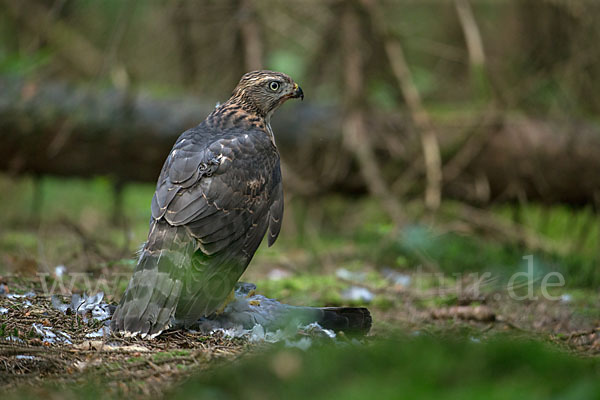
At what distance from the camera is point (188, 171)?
4.13m

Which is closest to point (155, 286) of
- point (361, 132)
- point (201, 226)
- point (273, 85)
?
point (201, 226)

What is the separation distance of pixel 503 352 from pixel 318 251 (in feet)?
16.0

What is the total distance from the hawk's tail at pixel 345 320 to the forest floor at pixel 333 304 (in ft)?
0.30

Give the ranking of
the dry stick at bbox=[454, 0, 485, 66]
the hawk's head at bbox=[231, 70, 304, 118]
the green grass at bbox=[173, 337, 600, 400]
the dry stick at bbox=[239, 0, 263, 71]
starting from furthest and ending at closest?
the dry stick at bbox=[239, 0, 263, 71]
the dry stick at bbox=[454, 0, 485, 66]
the hawk's head at bbox=[231, 70, 304, 118]
the green grass at bbox=[173, 337, 600, 400]

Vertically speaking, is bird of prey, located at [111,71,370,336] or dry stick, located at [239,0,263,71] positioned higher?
dry stick, located at [239,0,263,71]

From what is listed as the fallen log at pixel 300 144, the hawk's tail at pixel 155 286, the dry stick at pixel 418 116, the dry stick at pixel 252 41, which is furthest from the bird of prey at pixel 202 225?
the dry stick at pixel 252 41

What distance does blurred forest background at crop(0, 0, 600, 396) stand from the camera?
23.5 feet

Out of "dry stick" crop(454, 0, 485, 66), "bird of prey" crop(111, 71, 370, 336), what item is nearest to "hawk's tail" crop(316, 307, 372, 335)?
"bird of prey" crop(111, 71, 370, 336)

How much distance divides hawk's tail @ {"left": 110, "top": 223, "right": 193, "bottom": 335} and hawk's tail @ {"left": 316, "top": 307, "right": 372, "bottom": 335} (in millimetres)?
828

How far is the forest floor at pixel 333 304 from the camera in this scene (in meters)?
2.46

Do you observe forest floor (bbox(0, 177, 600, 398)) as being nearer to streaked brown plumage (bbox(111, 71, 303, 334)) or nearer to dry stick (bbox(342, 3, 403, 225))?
streaked brown plumage (bbox(111, 71, 303, 334))

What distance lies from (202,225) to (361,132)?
4.14 metres

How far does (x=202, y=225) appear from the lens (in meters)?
3.95

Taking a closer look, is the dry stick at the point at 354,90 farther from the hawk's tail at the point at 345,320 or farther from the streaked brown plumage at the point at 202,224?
the hawk's tail at the point at 345,320
